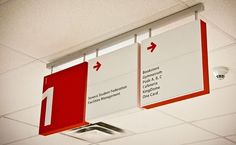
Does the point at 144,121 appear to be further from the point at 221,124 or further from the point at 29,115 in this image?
the point at 29,115

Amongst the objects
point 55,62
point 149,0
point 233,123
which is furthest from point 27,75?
point 233,123

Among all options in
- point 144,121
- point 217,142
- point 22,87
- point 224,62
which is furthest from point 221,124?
point 22,87

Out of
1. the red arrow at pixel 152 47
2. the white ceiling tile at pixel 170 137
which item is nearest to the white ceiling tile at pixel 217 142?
the white ceiling tile at pixel 170 137

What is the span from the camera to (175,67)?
284 cm

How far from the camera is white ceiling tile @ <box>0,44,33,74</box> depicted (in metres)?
3.82

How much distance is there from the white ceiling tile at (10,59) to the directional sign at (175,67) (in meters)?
1.39

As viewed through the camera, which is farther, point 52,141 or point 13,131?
point 52,141

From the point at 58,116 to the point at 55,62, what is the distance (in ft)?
2.17

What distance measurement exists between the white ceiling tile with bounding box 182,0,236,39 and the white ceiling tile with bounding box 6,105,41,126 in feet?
8.23

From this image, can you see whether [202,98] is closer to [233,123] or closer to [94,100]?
[233,123]

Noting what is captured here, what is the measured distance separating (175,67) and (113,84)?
22.0 inches

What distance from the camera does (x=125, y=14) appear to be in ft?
10.7

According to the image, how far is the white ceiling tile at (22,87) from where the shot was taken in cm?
411

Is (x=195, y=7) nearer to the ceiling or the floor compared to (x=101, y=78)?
nearer to the ceiling
